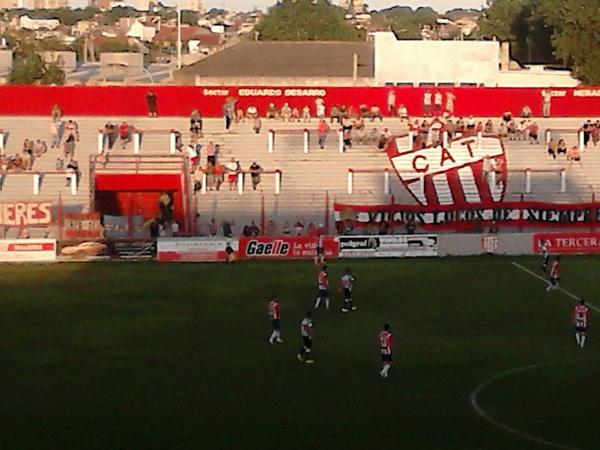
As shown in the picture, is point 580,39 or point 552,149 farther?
point 580,39

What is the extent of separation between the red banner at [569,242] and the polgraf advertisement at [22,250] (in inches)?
615

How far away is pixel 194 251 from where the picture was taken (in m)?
42.7

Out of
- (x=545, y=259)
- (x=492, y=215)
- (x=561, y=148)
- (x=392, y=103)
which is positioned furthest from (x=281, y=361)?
(x=392, y=103)

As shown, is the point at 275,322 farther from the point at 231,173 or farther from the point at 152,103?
the point at 152,103

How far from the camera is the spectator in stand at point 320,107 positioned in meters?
55.7

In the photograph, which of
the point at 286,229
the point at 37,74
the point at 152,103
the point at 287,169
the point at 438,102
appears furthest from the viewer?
the point at 37,74

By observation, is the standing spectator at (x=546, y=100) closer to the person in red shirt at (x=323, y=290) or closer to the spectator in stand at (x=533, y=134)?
the spectator in stand at (x=533, y=134)

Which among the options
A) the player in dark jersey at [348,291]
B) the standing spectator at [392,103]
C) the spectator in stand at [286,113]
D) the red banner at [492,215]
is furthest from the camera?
→ the standing spectator at [392,103]

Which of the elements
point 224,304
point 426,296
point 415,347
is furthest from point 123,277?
point 415,347

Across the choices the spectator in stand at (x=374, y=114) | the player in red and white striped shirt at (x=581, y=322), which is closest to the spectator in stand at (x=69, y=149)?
the spectator in stand at (x=374, y=114)

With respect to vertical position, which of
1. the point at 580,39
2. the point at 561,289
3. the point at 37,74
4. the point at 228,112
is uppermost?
the point at 580,39

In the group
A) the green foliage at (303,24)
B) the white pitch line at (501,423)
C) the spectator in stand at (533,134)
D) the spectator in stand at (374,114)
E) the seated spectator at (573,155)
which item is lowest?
the white pitch line at (501,423)

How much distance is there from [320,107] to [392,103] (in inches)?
117

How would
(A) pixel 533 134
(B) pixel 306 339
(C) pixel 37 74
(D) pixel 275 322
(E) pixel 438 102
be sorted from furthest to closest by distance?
(C) pixel 37 74 → (E) pixel 438 102 → (A) pixel 533 134 → (D) pixel 275 322 → (B) pixel 306 339
